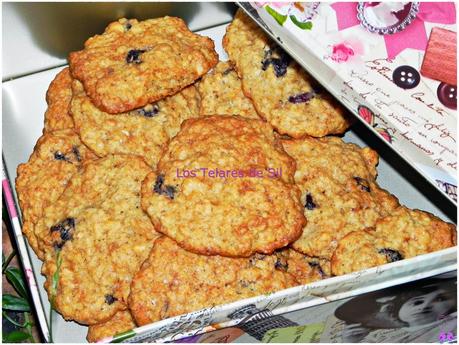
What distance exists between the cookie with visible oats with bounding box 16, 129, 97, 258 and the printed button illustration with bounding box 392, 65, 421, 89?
30.6 inches

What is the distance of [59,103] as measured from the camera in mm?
1693

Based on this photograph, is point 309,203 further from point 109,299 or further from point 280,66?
point 109,299

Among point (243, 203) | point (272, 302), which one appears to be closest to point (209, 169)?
point (243, 203)

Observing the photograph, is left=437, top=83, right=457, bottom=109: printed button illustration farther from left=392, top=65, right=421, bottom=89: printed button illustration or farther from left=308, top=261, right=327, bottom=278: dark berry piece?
left=308, top=261, right=327, bottom=278: dark berry piece

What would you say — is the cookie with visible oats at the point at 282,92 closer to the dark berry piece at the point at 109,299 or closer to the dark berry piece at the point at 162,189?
the dark berry piece at the point at 162,189

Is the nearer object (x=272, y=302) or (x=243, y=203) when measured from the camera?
(x=272, y=302)

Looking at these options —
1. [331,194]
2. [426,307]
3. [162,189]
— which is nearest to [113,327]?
[162,189]

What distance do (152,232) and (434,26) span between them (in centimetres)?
73

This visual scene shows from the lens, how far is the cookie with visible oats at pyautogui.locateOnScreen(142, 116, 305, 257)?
1354 millimetres

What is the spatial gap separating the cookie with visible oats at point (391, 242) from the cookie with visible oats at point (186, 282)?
5.9 inches

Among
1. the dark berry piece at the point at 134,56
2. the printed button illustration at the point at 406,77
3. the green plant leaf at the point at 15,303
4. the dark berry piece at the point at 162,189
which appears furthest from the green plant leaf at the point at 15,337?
the printed button illustration at the point at 406,77

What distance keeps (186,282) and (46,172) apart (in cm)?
47

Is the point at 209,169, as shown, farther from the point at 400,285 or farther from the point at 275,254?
the point at 400,285

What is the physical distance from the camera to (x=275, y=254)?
4.82ft
